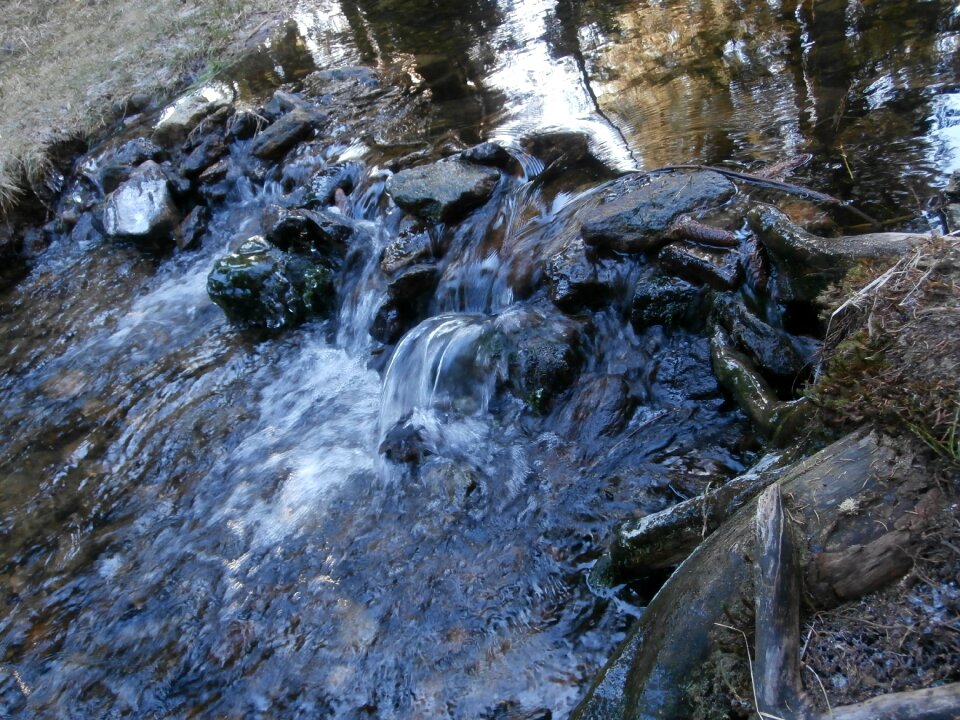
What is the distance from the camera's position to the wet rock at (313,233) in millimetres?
6695

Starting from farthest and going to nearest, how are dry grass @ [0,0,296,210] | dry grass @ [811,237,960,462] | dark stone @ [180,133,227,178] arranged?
dry grass @ [0,0,296,210]
dark stone @ [180,133,227,178]
dry grass @ [811,237,960,462]

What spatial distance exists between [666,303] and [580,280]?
2.05ft

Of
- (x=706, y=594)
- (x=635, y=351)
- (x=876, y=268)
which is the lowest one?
(x=635, y=351)

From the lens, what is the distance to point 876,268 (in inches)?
122

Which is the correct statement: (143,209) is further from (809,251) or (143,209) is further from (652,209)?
(809,251)

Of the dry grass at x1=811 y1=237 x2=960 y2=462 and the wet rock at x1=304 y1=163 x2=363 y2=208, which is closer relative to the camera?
the dry grass at x1=811 y1=237 x2=960 y2=462

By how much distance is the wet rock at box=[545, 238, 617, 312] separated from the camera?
467 centimetres

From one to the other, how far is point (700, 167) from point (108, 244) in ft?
24.3

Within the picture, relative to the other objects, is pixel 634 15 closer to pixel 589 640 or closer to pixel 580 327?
pixel 580 327

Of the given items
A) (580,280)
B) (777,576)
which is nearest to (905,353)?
(777,576)

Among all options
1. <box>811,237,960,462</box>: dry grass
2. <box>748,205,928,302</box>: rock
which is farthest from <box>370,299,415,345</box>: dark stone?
<box>811,237,960,462</box>: dry grass

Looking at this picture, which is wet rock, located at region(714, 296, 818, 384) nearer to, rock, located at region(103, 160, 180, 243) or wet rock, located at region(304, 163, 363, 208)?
wet rock, located at region(304, 163, 363, 208)

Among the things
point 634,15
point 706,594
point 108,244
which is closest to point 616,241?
point 706,594

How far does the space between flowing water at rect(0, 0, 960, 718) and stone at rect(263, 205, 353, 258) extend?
260 mm
